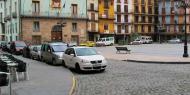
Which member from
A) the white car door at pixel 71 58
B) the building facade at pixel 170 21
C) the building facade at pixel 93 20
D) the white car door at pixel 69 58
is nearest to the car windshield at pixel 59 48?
the white car door at pixel 69 58

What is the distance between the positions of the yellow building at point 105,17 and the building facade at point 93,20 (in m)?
2.67

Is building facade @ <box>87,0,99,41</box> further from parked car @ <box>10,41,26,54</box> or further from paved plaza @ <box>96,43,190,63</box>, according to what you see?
parked car @ <box>10,41,26,54</box>

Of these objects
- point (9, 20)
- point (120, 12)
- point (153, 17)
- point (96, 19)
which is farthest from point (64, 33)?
point (153, 17)

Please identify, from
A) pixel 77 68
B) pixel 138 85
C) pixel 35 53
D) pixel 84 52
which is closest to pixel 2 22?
pixel 35 53

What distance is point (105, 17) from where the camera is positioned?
319ft

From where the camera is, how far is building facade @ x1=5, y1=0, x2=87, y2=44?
72.4 meters

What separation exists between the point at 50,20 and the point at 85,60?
5369cm

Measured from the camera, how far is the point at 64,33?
3019 inches

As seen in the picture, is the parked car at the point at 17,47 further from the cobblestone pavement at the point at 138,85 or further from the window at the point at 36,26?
the cobblestone pavement at the point at 138,85

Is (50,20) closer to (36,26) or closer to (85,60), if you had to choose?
(36,26)

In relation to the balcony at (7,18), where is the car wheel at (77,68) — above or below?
below

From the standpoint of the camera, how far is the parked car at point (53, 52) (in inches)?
1120

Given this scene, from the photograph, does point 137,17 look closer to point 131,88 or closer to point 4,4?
point 4,4

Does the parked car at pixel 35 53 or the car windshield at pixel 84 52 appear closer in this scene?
the car windshield at pixel 84 52
